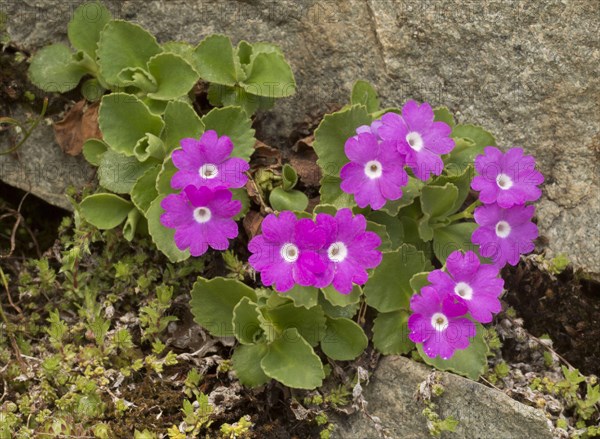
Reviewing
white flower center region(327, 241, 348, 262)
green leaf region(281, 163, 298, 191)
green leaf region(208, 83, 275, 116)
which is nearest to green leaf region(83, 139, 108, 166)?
green leaf region(208, 83, 275, 116)

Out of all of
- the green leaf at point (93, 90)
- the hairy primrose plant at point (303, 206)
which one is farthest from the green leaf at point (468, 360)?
the green leaf at point (93, 90)

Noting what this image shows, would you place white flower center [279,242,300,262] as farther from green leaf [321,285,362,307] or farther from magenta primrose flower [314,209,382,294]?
green leaf [321,285,362,307]

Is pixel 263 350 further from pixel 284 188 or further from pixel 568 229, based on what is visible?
pixel 568 229

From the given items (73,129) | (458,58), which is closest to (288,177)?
(458,58)

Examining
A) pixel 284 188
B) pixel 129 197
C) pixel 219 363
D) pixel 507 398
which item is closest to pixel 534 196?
pixel 507 398

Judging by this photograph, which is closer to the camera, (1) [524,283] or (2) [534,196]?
(2) [534,196]

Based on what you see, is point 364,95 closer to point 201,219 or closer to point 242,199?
point 242,199

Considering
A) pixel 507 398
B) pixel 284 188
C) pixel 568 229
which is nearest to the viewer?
pixel 507 398
